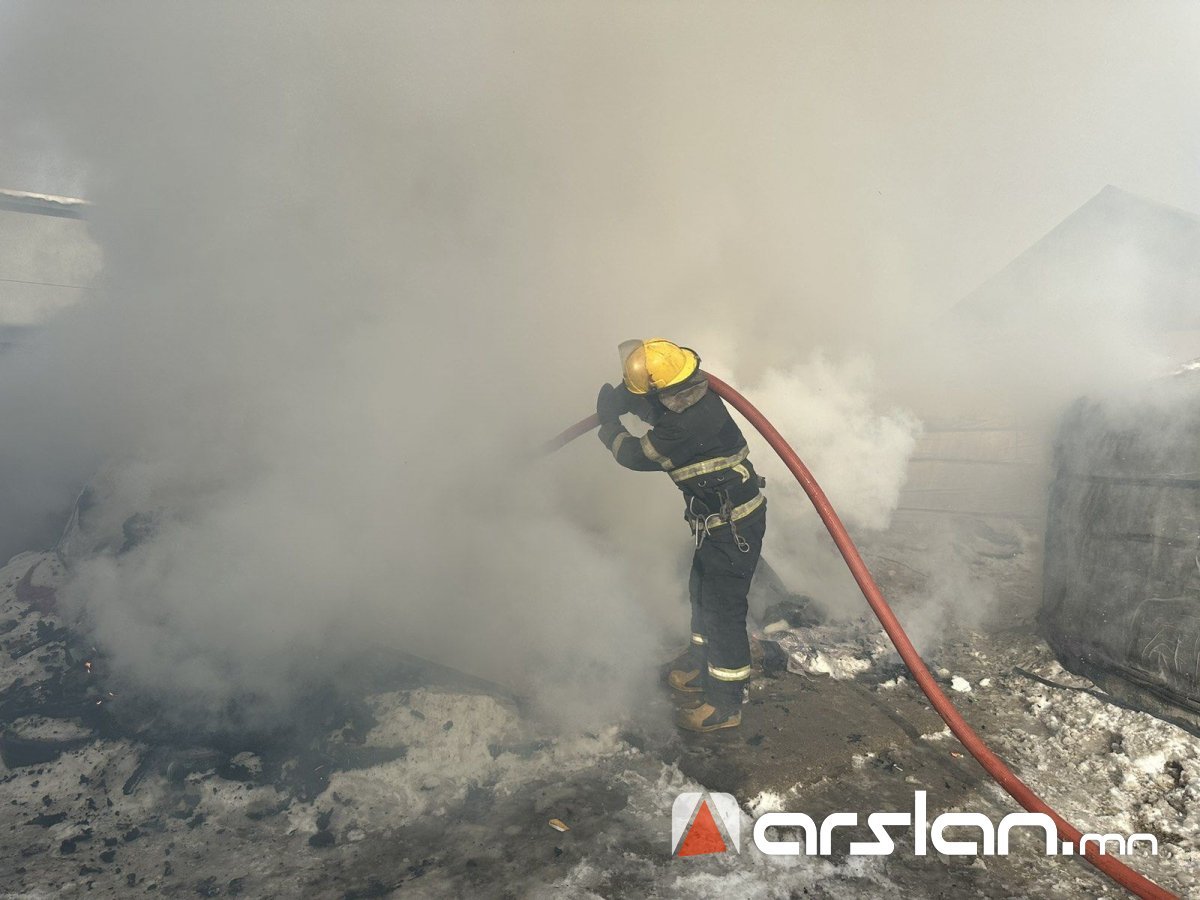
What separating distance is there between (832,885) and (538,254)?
531 cm

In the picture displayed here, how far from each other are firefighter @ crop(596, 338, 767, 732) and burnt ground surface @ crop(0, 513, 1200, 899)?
33 cm

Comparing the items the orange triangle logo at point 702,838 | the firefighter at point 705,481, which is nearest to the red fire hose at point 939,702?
the firefighter at point 705,481

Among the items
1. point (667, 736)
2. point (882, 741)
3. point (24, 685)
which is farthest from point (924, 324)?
point (24, 685)

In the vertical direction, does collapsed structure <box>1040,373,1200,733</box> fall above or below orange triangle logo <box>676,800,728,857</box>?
above

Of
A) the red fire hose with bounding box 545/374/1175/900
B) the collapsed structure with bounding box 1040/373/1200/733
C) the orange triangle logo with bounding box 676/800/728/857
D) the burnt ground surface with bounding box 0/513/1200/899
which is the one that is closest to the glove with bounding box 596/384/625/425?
the red fire hose with bounding box 545/374/1175/900

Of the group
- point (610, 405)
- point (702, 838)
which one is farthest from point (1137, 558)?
point (610, 405)

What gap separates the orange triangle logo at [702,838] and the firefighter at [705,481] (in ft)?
2.18

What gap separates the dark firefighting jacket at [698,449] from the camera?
3406 mm

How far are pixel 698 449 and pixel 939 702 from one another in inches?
65.6

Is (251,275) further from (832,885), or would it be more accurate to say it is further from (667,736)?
(832,885)

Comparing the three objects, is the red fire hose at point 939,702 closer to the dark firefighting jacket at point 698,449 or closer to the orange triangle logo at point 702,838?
the dark firefighting jacket at point 698,449

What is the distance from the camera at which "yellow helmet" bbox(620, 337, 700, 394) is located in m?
3.32

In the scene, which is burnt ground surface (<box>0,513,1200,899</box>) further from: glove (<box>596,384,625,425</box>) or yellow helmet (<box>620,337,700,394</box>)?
yellow helmet (<box>620,337,700,394</box>)

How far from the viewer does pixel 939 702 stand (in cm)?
295
